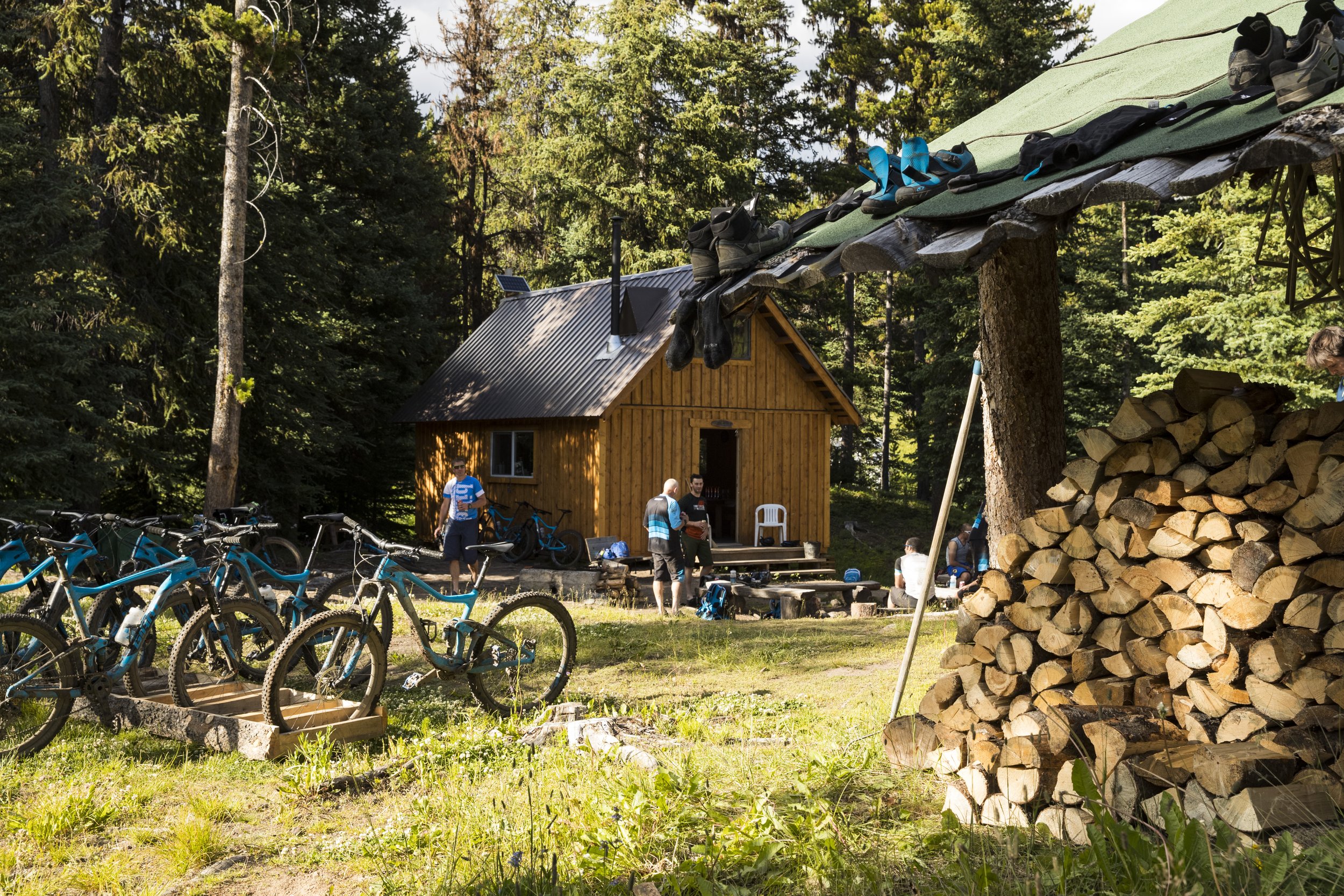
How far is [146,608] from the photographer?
636 cm

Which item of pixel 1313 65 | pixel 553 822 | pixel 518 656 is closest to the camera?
pixel 1313 65

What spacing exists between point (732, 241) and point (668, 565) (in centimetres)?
842

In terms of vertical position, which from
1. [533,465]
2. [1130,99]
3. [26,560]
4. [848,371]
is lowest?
[26,560]

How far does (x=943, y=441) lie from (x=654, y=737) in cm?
2026

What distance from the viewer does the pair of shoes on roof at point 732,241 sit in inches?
216

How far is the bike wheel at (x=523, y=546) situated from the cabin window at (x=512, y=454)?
4.46 feet

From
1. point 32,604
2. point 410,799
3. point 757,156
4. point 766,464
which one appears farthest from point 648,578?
point 757,156

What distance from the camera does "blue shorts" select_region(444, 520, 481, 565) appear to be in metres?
13.2

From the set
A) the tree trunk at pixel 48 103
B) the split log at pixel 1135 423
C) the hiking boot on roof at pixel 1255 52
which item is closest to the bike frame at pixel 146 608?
the split log at pixel 1135 423

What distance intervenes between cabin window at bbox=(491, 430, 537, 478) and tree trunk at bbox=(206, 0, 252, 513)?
6.73 m

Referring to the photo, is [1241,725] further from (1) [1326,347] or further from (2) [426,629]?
(2) [426,629]

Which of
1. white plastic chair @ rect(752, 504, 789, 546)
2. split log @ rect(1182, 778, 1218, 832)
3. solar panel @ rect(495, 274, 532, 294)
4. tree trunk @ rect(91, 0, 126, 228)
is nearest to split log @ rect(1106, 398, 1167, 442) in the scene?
split log @ rect(1182, 778, 1218, 832)

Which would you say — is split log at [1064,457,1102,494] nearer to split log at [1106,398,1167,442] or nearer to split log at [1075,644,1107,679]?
split log at [1106,398,1167,442]

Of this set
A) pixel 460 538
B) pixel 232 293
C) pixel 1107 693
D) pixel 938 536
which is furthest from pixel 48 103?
pixel 1107 693
